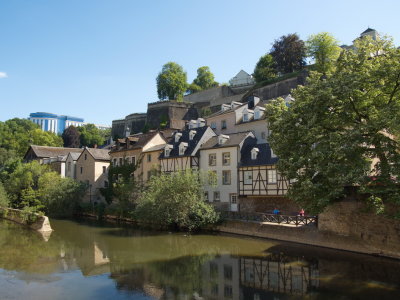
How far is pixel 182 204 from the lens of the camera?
2761 cm

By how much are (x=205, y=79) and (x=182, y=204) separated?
64421 millimetres

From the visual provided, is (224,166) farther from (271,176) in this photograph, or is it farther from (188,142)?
(188,142)

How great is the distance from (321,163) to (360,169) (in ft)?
5.83

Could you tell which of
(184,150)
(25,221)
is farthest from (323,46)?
(25,221)

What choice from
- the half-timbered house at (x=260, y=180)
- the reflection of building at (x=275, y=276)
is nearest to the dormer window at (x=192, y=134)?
the half-timbered house at (x=260, y=180)

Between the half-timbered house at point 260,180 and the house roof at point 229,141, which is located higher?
the house roof at point 229,141

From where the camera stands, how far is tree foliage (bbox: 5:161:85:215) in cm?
3947

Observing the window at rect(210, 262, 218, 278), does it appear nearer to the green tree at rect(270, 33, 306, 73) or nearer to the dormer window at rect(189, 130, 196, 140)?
the dormer window at rect(189, 130, 196, 140)

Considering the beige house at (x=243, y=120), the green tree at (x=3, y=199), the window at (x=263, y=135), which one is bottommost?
the green tree at (x=3, y=199)

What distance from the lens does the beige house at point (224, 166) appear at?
31.3 metres

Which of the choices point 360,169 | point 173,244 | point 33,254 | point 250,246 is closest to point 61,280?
point 33,254

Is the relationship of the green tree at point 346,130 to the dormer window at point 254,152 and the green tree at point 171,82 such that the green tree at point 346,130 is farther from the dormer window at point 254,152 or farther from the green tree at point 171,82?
the green tree at point 171,82

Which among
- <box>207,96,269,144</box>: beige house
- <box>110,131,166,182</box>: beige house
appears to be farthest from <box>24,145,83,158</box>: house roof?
<box>207,96,269,144</box>: beige house

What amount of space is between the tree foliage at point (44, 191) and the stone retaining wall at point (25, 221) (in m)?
1.65
